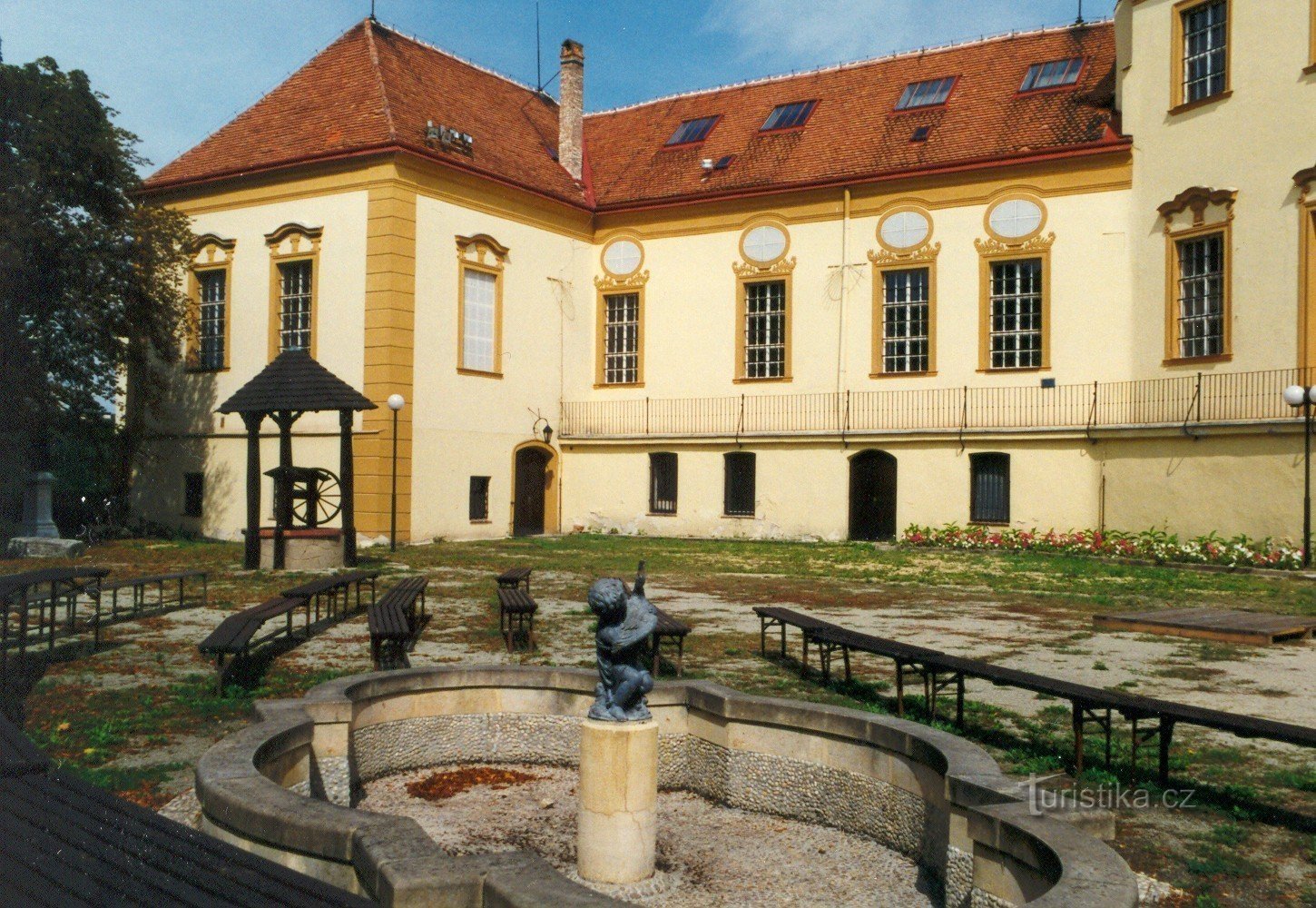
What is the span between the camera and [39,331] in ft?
71.2

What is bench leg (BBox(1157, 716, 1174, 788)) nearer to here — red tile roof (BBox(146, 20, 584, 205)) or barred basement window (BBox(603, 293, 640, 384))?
red tile roof (BBox(146, 20, 584, 205))

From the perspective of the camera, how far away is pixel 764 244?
27266mm

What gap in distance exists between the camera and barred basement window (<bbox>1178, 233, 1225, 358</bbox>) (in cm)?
2183

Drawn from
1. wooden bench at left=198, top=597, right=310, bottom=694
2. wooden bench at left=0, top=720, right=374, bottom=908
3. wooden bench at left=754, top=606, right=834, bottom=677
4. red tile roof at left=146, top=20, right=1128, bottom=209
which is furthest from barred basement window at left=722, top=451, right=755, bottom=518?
wooden bench at left=0, top=720, right=374, bottom=908

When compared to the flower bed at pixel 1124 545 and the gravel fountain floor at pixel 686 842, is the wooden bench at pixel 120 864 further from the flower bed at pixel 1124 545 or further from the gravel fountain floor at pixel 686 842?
the flower bed at pixel 1124 545

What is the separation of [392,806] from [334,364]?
60.0 feet

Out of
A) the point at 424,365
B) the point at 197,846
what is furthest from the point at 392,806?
the point at 424,365

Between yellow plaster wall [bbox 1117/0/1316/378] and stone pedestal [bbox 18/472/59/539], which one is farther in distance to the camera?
stone pedestal [bbox 18/472/59/539]

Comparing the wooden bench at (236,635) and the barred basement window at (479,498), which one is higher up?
the barred basement window at (479,498)

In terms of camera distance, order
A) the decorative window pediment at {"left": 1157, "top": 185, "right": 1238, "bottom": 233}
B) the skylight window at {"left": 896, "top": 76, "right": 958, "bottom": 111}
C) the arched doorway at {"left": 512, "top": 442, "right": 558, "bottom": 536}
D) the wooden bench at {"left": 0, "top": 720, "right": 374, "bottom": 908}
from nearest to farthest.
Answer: the wooden bench at {"left": 0, "top": 720, "right": 374, "bottom": 908}, the decorative window pediment at {"left": 1157, "top": 185, "right": 1238, "bottom": 233}, the skylight window at {"left": 896, "top": 76, "right": 958, "bottom": 111}, the arched doorway at {"left": 512, "top": 442, "right": 558, "bottom": 536}

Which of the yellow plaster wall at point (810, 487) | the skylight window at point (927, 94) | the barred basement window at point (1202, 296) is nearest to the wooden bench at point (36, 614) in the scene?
the yellow plaster wall at point (810, 487)

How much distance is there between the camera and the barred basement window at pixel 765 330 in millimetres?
27156

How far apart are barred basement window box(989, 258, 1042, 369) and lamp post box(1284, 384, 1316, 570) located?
577 cm

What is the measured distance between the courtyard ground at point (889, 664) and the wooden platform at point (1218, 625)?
204mm
